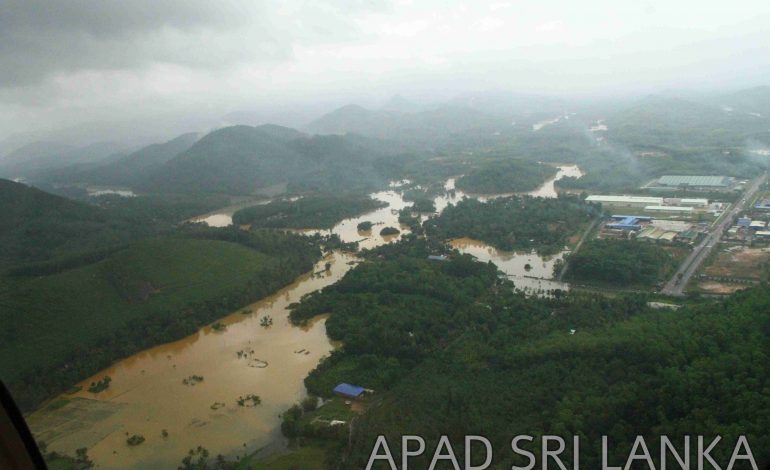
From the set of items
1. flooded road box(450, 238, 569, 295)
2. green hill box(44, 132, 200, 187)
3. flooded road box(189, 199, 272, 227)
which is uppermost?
green hill box(44, 132, 200, 187)

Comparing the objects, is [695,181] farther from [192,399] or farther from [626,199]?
[192,399]

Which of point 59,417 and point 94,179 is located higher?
point 94,179

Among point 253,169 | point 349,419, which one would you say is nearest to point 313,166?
point 253,169

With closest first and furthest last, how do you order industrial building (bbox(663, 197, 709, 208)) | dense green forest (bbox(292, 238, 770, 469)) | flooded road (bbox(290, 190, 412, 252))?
1. dense green forest (bbox(292, 238, 770, 469))
2. flooded road (bbox(290, 190, 412, 252))
3. industrial building (bbox(663, 197, 709, 208))

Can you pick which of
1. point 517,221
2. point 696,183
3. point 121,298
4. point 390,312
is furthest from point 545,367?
point 696,183

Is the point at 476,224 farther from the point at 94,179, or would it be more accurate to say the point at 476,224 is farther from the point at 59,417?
the point at 94,179

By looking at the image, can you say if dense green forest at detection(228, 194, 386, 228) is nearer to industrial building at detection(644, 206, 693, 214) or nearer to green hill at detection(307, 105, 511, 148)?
industrial building at detection(644, 206, 693, 214)

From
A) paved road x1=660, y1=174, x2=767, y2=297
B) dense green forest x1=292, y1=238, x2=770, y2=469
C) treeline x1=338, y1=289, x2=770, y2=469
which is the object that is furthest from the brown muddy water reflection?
paved road x1=660, y1=174, x2=767, y2=297
